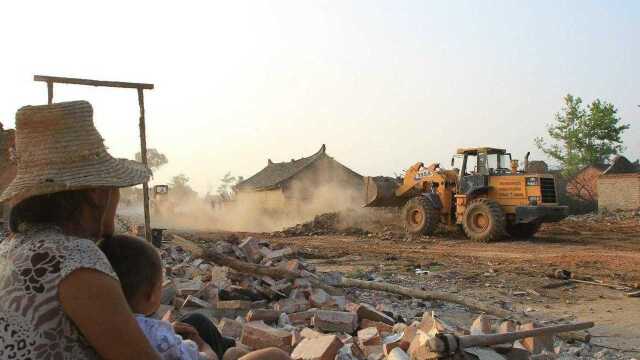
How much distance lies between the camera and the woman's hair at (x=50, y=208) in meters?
1.89

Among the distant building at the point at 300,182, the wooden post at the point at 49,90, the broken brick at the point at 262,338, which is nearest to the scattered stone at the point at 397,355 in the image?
the broken brick at the point at 262,338

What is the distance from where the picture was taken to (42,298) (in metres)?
1.70

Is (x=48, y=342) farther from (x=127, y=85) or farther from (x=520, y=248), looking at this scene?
(x=520, y=248)

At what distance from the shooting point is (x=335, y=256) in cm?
1315

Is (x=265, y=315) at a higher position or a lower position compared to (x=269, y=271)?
lower

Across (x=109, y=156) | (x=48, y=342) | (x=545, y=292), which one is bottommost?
(x=545, y=292)

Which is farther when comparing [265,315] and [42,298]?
[265,315]

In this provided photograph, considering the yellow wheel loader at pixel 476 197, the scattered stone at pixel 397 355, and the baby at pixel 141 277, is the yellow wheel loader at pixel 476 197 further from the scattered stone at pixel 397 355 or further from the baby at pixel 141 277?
the baby at pixel 141 277

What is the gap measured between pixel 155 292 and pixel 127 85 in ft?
22.5

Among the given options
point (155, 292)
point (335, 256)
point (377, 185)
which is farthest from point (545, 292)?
point (377, 185)

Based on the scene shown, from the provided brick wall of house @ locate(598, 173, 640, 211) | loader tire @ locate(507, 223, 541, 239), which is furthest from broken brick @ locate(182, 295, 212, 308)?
brick wall of house @ locate(598, 173, 640, 211)

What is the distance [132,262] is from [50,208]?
0.31m

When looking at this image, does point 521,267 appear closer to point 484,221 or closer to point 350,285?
point 350,285

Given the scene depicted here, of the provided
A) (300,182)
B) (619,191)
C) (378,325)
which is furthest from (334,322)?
(300,182)
